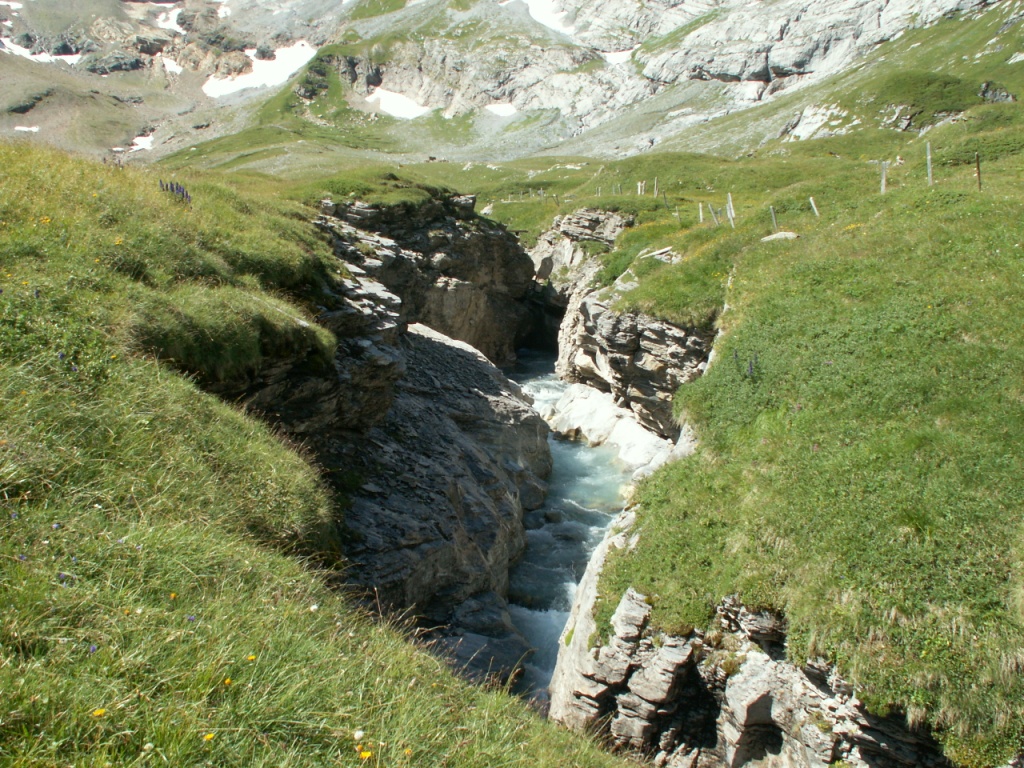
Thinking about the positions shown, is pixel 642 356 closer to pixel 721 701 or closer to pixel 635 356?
pixel 635 356

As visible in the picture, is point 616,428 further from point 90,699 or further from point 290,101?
point 290,101

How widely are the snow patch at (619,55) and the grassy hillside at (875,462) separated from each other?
19505 cm

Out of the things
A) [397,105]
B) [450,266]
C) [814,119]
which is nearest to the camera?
[450,266]

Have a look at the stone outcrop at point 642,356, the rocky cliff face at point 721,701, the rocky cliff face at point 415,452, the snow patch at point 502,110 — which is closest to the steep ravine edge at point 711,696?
the rocky cliff face at point 721,701

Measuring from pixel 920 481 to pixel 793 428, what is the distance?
3177mm

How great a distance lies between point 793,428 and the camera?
44.6 feet

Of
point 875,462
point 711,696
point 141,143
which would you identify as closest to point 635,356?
point 875,462

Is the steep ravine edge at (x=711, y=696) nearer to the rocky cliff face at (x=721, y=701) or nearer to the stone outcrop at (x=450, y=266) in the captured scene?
the rocky cliff face at (x=721, y=701)

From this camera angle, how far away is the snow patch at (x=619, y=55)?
190m

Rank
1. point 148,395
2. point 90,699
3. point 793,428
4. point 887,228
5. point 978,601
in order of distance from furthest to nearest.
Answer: point 887,228 → point 793,428 → point 978,601 → point 148,395 → point 90,699

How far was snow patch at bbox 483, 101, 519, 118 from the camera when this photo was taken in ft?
592

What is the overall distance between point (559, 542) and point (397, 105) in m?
200

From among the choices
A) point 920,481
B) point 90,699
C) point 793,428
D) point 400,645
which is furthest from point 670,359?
point 90,699

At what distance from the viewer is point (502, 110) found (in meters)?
183
